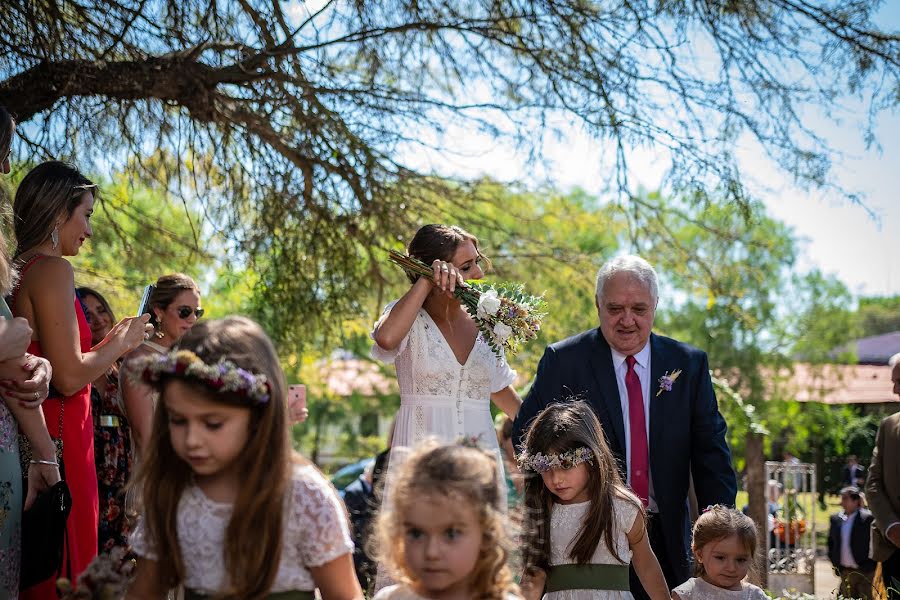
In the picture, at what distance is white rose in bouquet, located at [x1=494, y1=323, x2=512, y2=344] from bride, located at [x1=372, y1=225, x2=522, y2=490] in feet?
0.84

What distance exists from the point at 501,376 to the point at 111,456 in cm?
192

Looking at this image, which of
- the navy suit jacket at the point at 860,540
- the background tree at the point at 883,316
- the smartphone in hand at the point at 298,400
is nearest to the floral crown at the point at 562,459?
the smartphone in hand at the point at 298,400

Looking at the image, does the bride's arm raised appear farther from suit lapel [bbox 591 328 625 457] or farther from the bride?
suit lapel [bbox 591 328 625 457]

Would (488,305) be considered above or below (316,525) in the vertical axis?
above

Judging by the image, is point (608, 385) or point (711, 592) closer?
point (711, 592)

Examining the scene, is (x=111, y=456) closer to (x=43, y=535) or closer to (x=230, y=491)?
(x=43, y=535)

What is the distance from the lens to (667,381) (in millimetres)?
4566

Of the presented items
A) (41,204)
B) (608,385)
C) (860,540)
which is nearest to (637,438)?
(608,385)

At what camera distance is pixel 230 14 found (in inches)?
252

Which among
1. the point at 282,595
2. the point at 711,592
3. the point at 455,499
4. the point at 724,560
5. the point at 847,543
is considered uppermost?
the point at 455,499

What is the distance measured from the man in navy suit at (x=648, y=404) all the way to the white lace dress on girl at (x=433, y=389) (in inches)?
8.7

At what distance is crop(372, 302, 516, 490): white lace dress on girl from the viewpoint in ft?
15.1

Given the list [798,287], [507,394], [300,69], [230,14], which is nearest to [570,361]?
[507,394]

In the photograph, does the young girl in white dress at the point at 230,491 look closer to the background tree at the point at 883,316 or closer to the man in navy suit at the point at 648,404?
the man in navy suit at the point at 648,404
